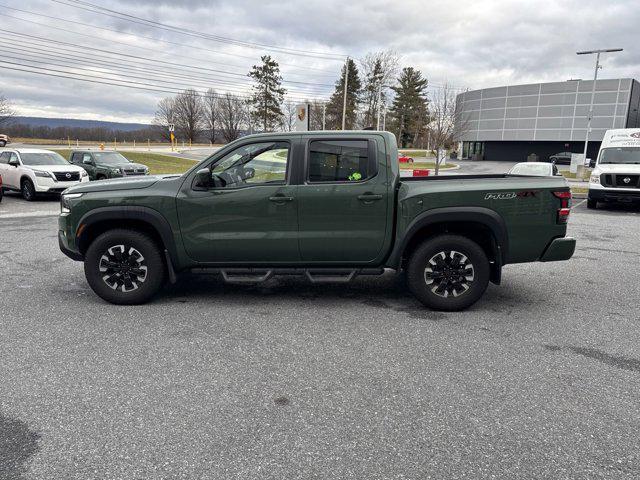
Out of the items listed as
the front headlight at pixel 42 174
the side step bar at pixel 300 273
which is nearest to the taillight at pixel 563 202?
the side step bar at pixel 300 273

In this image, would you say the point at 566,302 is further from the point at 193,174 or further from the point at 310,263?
the point at 193,174

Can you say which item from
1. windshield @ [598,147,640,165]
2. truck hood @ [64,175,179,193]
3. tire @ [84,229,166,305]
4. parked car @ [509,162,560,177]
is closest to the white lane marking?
truck hood @ [64,175,179,193]

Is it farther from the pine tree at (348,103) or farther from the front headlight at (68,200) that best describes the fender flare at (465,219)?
the pine tree at (348,103)

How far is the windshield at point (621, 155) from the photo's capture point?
1474 cm

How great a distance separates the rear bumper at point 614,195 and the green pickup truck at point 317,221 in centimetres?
1113

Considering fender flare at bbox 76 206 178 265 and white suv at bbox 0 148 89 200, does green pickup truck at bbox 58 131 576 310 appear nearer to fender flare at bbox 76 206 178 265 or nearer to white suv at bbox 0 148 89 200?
fender flare at bbox 76 206 178 265

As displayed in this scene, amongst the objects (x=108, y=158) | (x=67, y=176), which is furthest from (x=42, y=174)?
(x=108, y=158)

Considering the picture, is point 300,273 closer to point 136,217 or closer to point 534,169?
point 136,217

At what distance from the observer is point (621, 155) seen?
15016mm

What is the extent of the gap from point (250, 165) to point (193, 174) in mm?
627

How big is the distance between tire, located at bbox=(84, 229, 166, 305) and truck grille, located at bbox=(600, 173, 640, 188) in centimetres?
1399

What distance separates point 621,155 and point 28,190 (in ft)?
63.6

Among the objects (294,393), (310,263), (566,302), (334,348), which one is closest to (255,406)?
(294,393)

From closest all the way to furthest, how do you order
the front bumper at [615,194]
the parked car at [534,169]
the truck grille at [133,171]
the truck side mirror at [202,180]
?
1. the truck side mirror at [202,180]
2. the front bumper at [615,194]
3. the parked car at [534,169]
4. the truck grille at [133,171]
